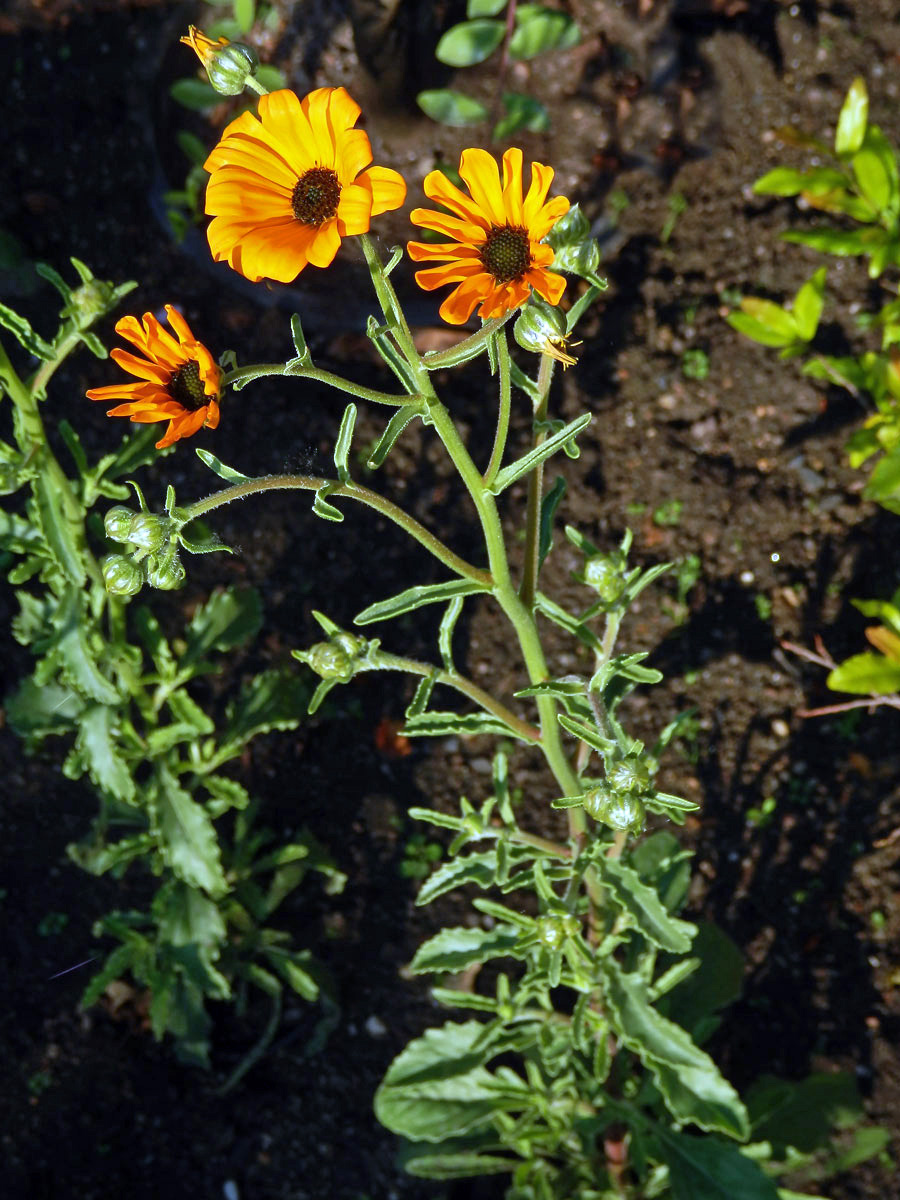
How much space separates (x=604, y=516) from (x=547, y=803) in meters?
0.88

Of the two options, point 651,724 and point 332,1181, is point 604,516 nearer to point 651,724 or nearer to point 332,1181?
point 651,724

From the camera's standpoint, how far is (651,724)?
3326mm

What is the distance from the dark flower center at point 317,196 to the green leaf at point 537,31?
5.42ft

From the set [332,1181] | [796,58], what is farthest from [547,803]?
[796,58]

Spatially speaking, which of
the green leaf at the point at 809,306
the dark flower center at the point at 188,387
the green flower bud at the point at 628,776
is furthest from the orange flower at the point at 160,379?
the green leaf at the point at 809,306

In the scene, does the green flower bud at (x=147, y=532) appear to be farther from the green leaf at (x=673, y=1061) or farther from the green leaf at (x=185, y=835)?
the green leaf at (x=673, y=1061)

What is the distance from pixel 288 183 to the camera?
155cm

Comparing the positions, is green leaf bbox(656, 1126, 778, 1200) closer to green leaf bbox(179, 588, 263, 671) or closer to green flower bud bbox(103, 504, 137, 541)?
green leaf bbox(179, 588, 263, 671)

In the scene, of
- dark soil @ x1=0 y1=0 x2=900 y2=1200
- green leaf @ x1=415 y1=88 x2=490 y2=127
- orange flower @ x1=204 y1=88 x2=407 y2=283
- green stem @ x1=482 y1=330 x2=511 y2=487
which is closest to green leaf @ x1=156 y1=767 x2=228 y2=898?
dark soil @ x1=0 y1=0 x2=900 y2=1200

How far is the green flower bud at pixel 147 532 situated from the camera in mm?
1560

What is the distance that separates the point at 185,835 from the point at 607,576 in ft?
4.36

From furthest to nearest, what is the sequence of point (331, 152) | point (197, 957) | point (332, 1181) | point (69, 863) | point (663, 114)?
point (663, 114) < point (69, 863) < point (332, 1181) < point (197, 957) < point (331, 152)

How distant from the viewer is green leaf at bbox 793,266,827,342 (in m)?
2.96

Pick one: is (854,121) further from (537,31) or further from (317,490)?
(317,490)
